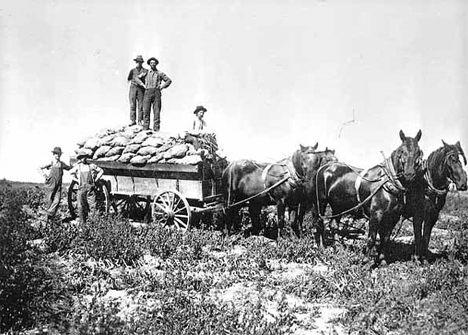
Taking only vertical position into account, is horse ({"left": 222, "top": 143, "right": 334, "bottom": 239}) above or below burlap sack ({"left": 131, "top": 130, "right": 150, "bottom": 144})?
below

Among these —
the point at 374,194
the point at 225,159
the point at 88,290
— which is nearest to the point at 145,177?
the point at 225,159

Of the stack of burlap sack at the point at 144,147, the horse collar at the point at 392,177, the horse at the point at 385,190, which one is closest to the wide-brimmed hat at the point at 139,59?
the stack of burlap sack at the point at 144,147

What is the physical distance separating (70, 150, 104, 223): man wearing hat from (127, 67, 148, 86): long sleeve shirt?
3316 mm

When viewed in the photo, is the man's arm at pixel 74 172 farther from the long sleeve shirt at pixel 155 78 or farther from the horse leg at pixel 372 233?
the horse leg at pixel 372 233

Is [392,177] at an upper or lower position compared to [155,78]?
lower

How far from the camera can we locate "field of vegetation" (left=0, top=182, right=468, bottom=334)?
455 cm

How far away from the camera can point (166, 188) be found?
9586 millimetres

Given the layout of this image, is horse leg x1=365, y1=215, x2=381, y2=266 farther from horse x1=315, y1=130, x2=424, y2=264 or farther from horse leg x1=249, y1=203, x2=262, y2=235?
horse leg x1=249, y1=203, x2=262, y2=235

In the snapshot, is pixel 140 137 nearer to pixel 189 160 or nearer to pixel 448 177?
pixel 189 160

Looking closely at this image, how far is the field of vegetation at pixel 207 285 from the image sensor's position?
179 inches

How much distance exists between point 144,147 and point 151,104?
9.31 feet

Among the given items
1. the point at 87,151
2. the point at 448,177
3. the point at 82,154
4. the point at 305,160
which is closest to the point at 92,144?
the point at 87,151

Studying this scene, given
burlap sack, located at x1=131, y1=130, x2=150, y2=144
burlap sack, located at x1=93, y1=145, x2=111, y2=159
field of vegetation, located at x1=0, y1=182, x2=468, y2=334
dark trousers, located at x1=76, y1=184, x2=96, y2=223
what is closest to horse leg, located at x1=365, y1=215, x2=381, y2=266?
field of vegetation, located at x1=0, y1=182, x2=468, y2=334

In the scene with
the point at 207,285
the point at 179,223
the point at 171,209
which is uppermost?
the point at 171,209
